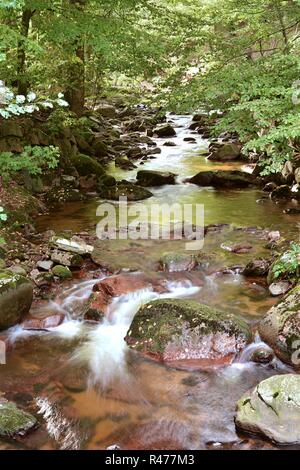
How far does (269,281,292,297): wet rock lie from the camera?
7016 mm

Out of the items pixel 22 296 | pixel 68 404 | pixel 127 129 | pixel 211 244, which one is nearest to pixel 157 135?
pixel 127 129

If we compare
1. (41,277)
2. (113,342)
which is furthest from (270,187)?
(113,342)

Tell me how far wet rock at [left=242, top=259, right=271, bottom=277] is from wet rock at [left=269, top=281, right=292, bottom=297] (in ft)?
2.10

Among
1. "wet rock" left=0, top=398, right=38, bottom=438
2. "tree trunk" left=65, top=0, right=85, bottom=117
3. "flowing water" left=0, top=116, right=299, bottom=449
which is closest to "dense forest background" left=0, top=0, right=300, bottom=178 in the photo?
"tree trunk" left=65, top=0, right=85, bottom=117

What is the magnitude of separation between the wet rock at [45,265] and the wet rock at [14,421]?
3.55m

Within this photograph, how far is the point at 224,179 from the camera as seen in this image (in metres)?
14.2

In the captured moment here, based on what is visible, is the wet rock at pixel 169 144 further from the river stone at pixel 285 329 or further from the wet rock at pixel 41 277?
the river stone at pixel 285 329

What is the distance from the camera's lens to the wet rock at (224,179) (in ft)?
46.6

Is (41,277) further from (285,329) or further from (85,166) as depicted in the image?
(85,166)

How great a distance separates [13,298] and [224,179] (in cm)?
940

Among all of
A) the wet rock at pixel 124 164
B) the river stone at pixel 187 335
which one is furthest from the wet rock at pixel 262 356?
the wet rock at pixel 124 164

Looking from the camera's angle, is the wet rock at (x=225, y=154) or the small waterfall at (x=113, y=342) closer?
the small waterfall at (x=113, y=342)

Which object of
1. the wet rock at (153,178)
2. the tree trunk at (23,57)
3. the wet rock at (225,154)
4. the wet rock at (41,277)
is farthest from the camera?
the wet rock at (225,154)
